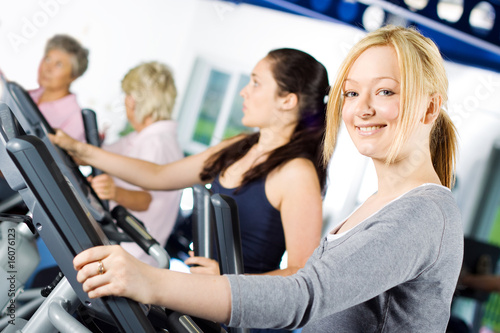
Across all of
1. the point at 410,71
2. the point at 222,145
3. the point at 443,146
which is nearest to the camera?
the point at 410,71

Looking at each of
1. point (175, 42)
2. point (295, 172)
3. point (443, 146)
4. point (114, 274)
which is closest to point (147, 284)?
point (114, 274)

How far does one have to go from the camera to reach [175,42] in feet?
12.4

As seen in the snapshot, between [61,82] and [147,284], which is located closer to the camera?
[147,284]

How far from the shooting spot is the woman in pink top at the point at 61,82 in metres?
3.22

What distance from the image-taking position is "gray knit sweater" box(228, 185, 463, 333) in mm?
876

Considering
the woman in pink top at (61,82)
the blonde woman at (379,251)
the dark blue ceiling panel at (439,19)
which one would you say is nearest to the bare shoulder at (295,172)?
the blonde woman at (379,251)

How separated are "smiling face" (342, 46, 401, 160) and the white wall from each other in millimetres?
2288

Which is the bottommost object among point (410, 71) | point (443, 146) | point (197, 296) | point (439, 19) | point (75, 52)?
point (197, 296)

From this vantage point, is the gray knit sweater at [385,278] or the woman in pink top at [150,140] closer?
the gray knit sweater at [385,278]

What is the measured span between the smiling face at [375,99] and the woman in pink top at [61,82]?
244 centimetres

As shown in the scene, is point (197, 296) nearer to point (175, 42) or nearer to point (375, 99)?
point (375, 99)

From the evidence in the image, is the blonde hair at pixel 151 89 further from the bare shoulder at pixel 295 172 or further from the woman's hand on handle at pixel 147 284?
the woman's hand on handle at pixel 147 284

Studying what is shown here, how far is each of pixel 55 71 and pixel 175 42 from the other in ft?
2.89

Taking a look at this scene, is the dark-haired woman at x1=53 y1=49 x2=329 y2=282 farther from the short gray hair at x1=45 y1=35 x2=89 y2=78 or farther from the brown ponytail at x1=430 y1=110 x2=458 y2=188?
the short gray hair at x1=45 y1=35 x2=89 y2=78
